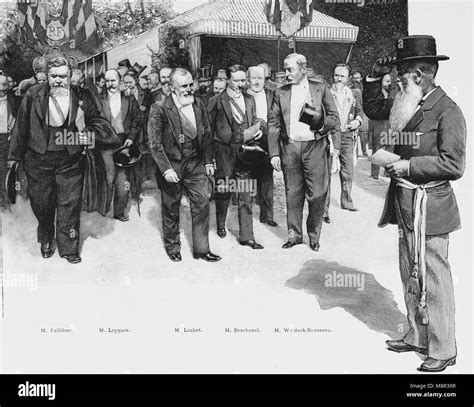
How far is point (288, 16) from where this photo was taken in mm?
7094

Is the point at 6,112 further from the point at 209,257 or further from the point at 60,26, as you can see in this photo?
the point at 209,257

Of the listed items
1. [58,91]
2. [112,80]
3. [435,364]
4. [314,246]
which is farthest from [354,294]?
[58,91]

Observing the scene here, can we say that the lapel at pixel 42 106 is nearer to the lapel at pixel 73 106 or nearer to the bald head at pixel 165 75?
the lapel at pixel 73 106

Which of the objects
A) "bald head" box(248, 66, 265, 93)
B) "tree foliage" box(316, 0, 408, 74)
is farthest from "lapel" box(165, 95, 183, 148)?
"tree foliage" box(316, 0, 408, 74)

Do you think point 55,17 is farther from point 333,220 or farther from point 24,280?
point 333,220

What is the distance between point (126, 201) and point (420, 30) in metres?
2.92

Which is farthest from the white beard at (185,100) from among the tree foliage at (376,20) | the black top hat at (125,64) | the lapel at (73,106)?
the tree foliage at (376,20)

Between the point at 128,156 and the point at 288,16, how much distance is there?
6.03 ft

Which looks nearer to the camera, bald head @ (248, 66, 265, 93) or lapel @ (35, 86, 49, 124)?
lapel @ (35, 86, 49, 124)

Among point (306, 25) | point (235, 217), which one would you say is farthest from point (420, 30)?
point (235, 217)

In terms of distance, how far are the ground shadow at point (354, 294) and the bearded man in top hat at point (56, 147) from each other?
6.47 feet

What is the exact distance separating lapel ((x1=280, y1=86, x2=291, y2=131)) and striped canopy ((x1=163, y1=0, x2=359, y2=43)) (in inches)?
20.3

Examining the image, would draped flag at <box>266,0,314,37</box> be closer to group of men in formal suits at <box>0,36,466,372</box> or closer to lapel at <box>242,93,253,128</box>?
group of men in formal suits at <box>0,36,466,372</box>

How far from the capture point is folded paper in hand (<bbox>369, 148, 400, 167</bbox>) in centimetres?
652
